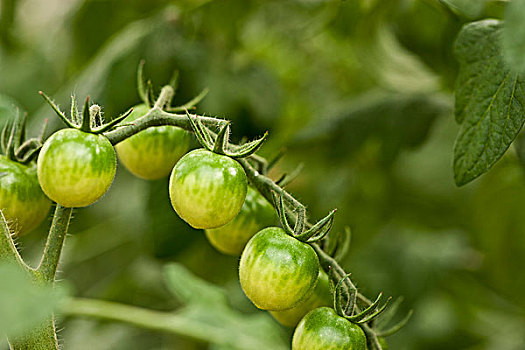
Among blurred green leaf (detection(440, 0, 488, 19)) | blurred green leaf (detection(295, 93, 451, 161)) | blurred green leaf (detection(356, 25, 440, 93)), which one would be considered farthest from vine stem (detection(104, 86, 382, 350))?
blurred green leaf (detection(356, 25, 440, 93))

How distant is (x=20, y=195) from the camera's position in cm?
51

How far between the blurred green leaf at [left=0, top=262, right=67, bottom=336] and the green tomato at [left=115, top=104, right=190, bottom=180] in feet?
0.68

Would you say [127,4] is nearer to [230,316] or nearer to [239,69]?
[239,69]

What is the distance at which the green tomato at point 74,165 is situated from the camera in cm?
44

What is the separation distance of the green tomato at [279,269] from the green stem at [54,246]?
0.46ft

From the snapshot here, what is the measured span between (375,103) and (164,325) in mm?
403

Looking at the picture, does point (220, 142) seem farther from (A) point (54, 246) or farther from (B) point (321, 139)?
(B) point (321, 139)

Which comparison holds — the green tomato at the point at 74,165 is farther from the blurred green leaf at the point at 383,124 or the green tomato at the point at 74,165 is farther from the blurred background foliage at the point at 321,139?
the blurred green leaf at the point at 383,124

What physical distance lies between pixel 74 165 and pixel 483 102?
1.06 feet

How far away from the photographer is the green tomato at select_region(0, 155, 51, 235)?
1.65ft

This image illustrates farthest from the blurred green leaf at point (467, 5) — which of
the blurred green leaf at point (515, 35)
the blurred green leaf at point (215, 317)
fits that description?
the blurred green leaf at point (215, 317)

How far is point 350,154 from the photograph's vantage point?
0.86 m

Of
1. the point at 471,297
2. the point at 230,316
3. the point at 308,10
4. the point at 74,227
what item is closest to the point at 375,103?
the point at 308,10

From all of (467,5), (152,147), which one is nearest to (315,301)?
(152,147)
